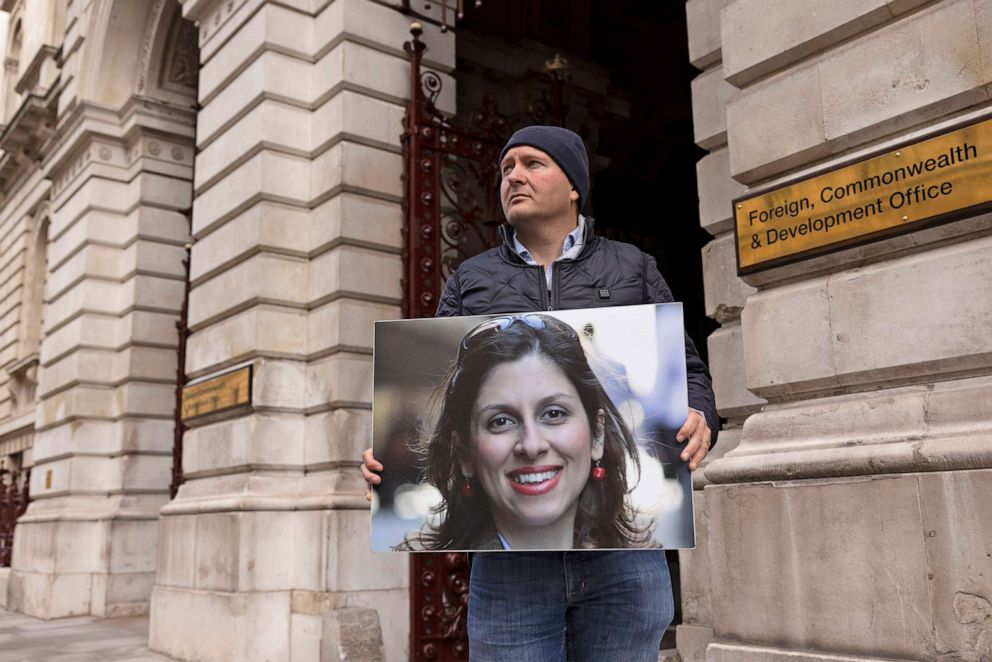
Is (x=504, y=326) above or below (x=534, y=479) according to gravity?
above

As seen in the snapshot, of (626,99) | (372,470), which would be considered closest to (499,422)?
(372,470)

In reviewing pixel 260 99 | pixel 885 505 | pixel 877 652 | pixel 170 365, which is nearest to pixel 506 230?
pixel 885 505

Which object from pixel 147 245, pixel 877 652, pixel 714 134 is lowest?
pixel 877 652

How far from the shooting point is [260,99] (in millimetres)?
9492

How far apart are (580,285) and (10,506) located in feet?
65.0

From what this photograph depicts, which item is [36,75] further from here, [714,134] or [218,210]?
[714,134]

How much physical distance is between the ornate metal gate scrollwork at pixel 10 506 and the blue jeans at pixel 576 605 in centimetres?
1823

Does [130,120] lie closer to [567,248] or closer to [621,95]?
[621,95]

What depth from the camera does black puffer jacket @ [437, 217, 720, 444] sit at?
285 centimetres

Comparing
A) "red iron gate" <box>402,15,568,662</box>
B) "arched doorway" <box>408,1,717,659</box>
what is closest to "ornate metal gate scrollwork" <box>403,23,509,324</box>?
"red iron gate" <box>402,15,568,662</box>

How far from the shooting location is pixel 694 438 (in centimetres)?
258

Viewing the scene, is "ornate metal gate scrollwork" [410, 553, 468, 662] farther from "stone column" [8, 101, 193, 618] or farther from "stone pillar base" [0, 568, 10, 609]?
"stone pillar base" [0, 568, 10, 609]

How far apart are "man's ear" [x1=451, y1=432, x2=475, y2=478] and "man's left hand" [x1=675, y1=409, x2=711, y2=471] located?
1.90ft

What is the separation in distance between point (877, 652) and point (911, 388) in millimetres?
1207
